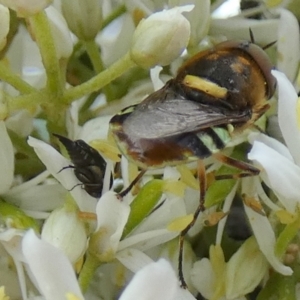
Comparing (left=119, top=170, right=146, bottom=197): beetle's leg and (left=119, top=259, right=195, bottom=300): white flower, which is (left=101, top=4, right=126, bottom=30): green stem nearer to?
(left=119, top=170, right=146, bottom=197): beetle's leg

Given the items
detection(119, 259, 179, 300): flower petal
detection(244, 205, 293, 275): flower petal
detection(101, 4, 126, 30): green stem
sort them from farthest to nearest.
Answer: detection(101, 4, 126, 30): green stem, detection(244, 205, 293, 275): flower petal, detection(119, 259, 179, 300): flower petal

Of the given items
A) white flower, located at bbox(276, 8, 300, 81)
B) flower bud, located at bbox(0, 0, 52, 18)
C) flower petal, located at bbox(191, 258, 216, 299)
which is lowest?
flower petal, located at bbox(191, 258, 216, 299)

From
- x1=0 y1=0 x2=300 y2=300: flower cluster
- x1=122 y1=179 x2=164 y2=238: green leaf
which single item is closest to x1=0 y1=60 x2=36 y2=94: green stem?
x1=0 y1=0 x2=300 y2=300: flower cluster

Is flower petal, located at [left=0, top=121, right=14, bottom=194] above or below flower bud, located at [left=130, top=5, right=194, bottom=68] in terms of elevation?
below

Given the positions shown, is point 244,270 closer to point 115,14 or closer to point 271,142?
point 271,142

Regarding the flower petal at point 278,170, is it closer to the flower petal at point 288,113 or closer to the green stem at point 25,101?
the flower petal at point 288,113

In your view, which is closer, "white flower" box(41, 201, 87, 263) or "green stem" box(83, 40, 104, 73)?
"white flower" box(41, 201, 87, 263)

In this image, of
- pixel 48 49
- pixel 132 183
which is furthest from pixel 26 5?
pixel 132 183

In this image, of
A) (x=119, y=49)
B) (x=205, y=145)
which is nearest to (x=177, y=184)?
(x=205, y=145)

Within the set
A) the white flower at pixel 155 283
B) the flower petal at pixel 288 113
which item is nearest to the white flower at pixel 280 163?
the flower petal at pixel 288 113
